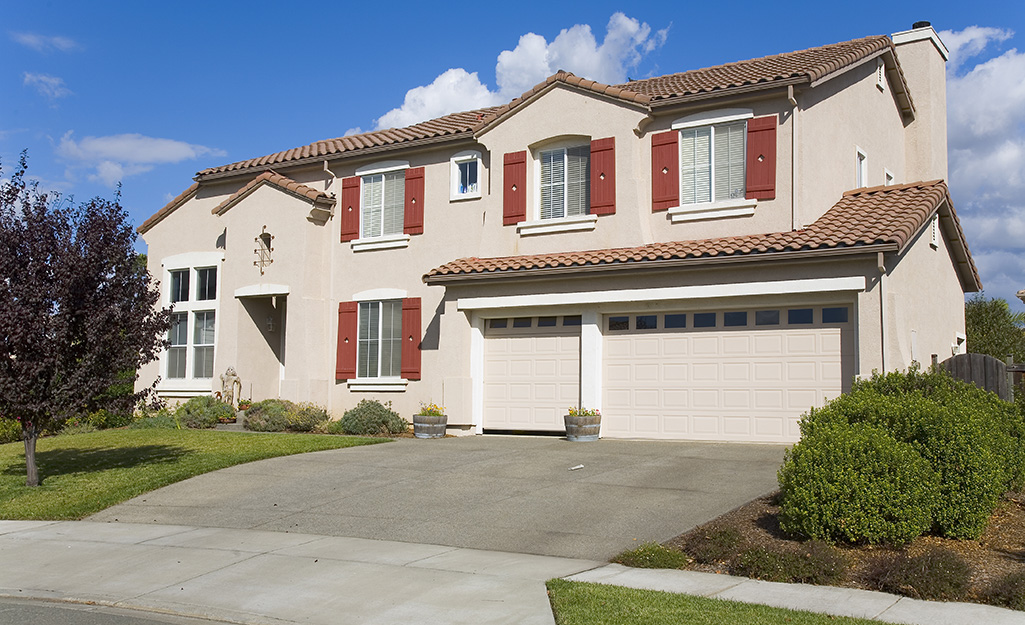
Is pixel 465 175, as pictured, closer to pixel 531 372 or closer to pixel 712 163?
pixel 531 372

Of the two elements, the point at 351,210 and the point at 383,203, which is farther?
the point at 351,210

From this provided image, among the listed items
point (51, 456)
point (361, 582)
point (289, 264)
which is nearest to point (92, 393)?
point (51, 456)

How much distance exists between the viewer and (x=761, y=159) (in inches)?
642

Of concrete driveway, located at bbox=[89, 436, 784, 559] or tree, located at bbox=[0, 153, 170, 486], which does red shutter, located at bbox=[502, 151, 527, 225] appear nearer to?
concrete driveway, located at bbox=[89, 436, 784, 559]

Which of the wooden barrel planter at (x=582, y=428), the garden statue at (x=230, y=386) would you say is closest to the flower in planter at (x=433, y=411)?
the wooden barrel planter at (x=582, y=428)

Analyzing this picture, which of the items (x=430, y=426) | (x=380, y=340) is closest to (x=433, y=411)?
(x=430, y=426)

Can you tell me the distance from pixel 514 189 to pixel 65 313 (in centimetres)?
881

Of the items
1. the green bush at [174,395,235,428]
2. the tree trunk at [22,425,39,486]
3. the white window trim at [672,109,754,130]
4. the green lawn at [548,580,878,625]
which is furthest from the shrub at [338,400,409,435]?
the green lawn at [548,580,878,625]

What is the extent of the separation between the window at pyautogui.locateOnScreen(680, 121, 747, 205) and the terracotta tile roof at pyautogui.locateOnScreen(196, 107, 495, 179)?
4.83m

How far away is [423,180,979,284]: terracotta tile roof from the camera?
47.9ft

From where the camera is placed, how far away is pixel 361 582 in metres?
8.20

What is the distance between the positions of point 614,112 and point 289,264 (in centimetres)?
811

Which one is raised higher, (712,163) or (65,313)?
(712,163)

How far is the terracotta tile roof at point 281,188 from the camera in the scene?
20891mm
